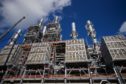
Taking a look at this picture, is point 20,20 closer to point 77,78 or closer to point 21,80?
point 21,80

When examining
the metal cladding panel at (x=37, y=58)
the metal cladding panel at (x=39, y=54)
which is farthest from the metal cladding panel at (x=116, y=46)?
the metal cladding panel at (x=37, y=58)

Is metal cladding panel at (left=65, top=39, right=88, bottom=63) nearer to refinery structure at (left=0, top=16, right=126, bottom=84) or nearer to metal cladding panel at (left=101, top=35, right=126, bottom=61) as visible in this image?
refinery structure at (left=0, top=16, right=126, bottom=84)

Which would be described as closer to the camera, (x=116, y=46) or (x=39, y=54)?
(x=116, y=46)

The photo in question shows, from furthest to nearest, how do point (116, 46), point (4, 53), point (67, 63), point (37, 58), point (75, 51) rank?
point (4, 53) → point (37, 58) → point (75, 51) → point (67, 63) → point (116, 46)

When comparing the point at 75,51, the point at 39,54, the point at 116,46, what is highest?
the point at 116,46

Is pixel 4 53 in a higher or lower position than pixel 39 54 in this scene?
higher

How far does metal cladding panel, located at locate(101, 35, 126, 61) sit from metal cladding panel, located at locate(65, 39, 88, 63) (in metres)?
9.27

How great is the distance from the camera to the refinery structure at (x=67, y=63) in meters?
42.2

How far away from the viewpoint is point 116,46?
1847 inches

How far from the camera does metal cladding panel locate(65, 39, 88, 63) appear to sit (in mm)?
48031

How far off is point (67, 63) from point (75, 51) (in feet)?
21.0

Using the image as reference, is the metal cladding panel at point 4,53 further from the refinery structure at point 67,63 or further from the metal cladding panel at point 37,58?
the metal cladding panel at point 37,58

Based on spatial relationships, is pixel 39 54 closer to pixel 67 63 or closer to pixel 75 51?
pixel 67 63

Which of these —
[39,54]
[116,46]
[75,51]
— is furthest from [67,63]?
[116,46]
